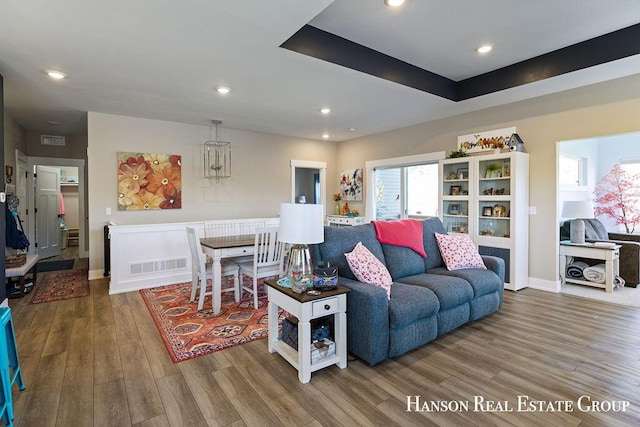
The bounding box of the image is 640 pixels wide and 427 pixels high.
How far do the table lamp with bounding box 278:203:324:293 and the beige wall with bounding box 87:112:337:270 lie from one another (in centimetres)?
387

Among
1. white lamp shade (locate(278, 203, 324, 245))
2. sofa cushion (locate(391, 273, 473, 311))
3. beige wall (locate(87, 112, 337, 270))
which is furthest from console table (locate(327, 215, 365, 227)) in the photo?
white lamp shade (locate(278, 203, 324, 245))

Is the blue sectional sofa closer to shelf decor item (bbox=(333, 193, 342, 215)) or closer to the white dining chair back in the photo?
the white dining chair back

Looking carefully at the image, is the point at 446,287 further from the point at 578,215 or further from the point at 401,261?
the point at 578,215

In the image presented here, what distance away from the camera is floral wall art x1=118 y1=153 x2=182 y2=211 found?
5133 mm

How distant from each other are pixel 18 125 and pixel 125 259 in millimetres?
3597

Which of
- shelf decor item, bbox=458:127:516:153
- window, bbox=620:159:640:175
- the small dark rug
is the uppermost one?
shelf decor item, bbox=458:127:516:153

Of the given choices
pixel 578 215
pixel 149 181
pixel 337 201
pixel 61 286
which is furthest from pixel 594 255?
pixel 61 286

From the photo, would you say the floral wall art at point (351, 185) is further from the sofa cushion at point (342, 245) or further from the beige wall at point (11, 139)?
the beige wall at point (11, 139)

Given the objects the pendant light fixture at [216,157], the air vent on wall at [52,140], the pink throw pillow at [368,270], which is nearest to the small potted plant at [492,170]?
the pink throw pillow at [368,270]

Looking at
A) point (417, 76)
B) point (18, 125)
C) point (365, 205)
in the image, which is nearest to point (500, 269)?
point (417, 76)

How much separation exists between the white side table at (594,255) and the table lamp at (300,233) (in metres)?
4.13

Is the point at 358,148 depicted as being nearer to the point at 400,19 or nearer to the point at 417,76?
the point at 417,76

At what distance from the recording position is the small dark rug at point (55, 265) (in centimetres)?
589

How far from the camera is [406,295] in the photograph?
8.60 feet
